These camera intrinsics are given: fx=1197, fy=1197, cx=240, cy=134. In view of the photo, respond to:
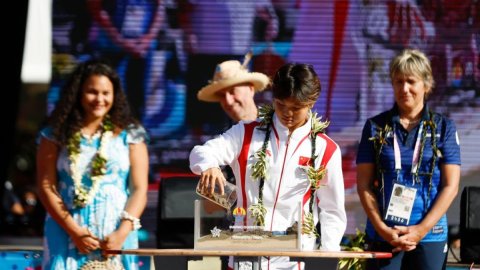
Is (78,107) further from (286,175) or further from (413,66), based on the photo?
(413,66)

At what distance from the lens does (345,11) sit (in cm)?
905

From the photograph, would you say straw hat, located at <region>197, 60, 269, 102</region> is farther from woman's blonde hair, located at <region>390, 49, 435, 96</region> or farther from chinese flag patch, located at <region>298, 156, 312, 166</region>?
chinese flag patch, located at <region>298, 156, 312, 166</region>

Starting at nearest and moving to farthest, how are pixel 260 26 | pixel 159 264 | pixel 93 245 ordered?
pixel 159 264 < pixel 93 245 < pixel 260 26

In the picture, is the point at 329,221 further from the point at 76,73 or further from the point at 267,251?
the point at 76,73

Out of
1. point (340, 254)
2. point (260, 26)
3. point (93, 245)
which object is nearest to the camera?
point (340, 254)

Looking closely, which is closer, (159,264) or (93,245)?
(159,264)

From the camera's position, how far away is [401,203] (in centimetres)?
599

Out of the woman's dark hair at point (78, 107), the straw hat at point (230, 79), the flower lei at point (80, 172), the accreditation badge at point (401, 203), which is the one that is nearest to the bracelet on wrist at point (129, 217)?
the flower lei at point (80, 172)

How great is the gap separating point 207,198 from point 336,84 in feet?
14.5

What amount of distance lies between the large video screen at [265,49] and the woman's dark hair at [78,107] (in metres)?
3.01

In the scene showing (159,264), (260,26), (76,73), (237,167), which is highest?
(260,26)

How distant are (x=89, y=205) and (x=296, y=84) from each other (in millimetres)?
1470

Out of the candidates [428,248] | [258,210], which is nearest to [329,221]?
[258,210]

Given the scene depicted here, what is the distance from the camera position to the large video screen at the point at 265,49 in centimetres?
901
